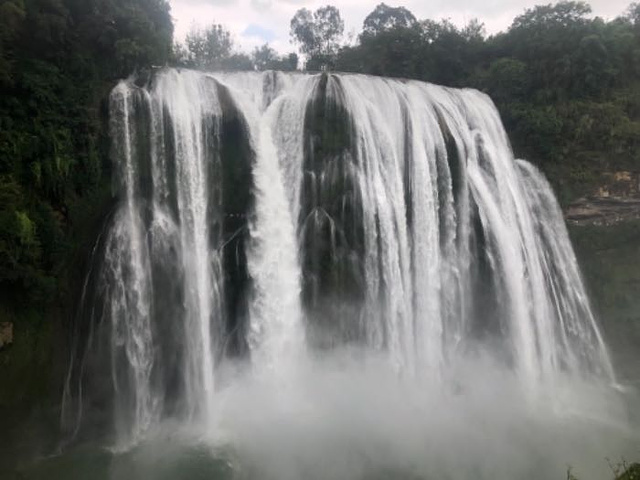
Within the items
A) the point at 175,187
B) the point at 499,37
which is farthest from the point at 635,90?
the point at 175,187

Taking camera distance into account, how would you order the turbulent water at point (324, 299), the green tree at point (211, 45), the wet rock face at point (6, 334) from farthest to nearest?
the green tree at point (211, 45) < the turbulent water at point (324, 299) < the wet rock face at point (6, 334)

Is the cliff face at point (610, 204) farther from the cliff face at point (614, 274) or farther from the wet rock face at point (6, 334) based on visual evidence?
the wet rock face at point (6, 334)

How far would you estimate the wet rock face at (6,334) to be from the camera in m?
10.9

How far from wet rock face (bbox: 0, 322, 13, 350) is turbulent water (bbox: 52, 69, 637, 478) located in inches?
54.1

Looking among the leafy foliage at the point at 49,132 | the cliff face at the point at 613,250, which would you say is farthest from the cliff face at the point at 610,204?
the leafy foliage at the point at 49,132

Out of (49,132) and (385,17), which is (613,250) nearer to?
(49,132)

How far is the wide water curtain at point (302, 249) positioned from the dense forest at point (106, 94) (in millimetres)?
804

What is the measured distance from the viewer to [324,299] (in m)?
13.9

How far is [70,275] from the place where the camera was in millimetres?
11805

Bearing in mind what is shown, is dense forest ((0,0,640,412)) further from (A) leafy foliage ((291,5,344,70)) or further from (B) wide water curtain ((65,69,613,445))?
(A) leafy foliage ((291,5,344,70))

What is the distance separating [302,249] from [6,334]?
7.09m

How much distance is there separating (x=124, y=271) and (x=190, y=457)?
14.7ft

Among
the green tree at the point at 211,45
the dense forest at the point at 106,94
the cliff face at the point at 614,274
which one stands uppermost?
the green tree at the point at 211,45

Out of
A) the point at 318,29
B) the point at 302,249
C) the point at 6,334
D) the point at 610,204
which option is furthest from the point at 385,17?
the point at 6,334
